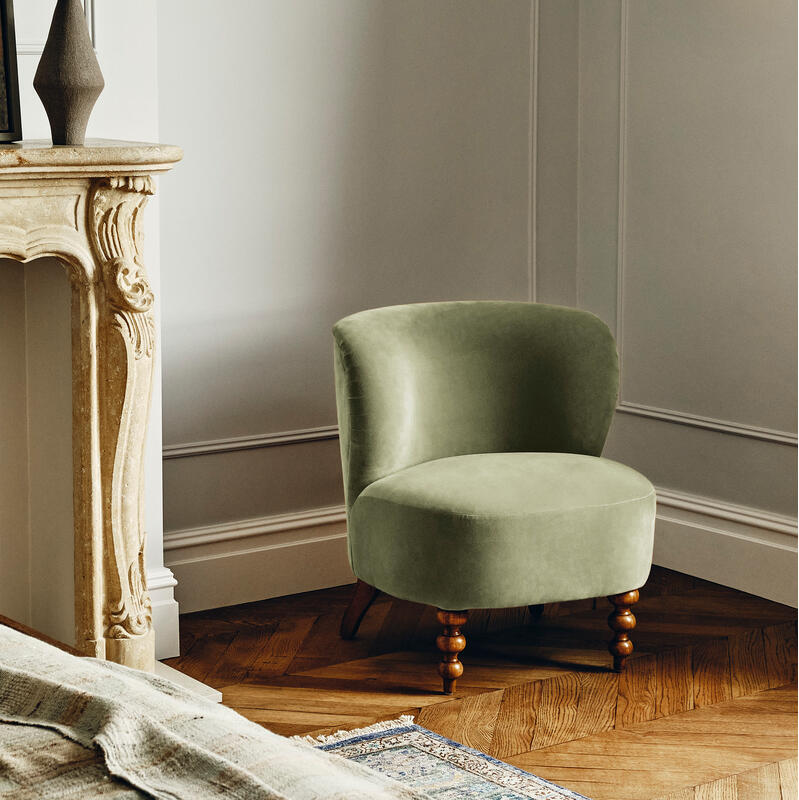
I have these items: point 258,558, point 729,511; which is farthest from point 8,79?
point 729,511

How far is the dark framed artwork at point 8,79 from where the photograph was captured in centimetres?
237

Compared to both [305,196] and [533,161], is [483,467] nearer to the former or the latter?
[305,196]

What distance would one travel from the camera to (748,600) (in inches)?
131

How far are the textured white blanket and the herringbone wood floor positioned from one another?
4.93 ft

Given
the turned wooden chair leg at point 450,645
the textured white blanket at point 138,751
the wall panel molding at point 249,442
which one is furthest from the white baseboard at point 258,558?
the textured white blanket at point 138,751

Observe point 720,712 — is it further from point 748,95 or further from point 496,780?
point 748,95

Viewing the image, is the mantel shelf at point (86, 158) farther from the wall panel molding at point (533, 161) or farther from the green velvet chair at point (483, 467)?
the wall panel molding at point (533, 161)

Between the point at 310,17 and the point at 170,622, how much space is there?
163 centimetres

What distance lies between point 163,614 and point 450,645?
29.5 inches

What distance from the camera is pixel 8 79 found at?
94.0 inches

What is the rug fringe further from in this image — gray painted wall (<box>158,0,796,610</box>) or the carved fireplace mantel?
gray painted wall (<box>158,0,796,610</box>)

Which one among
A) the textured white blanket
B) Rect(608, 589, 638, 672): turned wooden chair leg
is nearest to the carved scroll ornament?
Rect(608, 589, 638, 672): turned wooden chair leg

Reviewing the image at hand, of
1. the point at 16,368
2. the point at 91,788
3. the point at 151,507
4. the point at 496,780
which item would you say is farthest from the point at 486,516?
the point at 91,788

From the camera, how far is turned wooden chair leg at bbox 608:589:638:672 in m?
2.73
